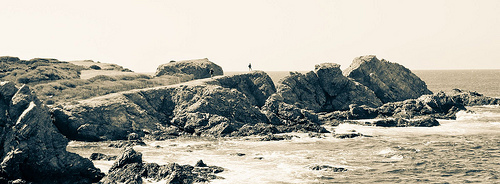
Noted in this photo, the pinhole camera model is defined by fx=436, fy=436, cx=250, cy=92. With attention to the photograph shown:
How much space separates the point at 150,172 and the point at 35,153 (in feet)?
26.7

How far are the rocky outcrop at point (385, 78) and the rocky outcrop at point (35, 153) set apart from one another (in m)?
61.0

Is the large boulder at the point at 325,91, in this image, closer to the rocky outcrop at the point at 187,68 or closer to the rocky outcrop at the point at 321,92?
the rocky outcrop at the point at 321,92

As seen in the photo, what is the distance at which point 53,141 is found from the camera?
3228cm

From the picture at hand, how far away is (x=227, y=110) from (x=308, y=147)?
676 inches

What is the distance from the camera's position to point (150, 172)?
103 ft

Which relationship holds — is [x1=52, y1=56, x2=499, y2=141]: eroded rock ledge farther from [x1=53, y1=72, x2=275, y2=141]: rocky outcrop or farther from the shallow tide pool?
the shallow tide pool

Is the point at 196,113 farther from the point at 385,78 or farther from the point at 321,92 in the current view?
the point at 385,78

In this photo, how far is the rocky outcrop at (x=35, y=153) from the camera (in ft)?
99.6

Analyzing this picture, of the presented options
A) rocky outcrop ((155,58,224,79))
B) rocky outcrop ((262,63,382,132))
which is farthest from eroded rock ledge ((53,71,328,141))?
rocky outcrop ((155,58,224,79))

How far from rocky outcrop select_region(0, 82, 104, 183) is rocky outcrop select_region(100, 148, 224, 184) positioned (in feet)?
5.68

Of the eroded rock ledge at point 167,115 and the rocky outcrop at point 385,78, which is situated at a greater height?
the rocky outcrop at point 385,78

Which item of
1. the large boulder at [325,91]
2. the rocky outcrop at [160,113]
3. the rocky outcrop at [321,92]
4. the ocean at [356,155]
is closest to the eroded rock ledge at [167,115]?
the rocky outcrop at [160,113]

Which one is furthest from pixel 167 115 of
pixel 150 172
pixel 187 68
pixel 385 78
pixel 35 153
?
pixel 385 78

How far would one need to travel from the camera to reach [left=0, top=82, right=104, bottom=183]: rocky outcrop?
30359 millimetres
